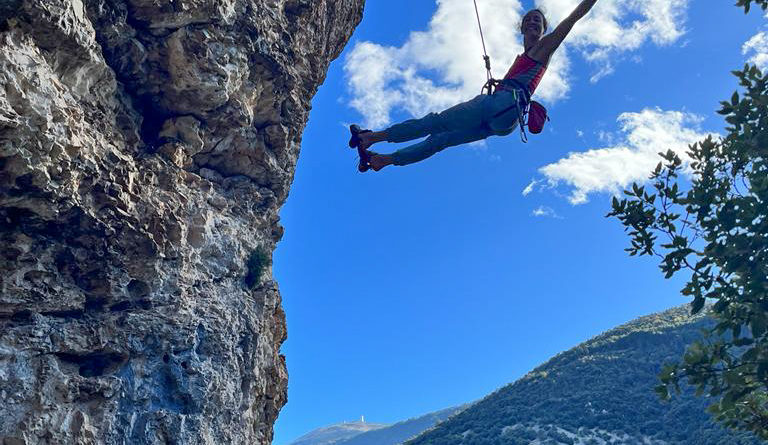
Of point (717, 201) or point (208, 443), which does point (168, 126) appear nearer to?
point (208, 443)

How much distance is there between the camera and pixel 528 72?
27.9 ft

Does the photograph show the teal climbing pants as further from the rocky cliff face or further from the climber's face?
the rocky cliff face

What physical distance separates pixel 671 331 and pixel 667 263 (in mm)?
53002

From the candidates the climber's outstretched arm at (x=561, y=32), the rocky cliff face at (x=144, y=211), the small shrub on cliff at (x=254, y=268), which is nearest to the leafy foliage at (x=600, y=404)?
the small shrub on cliff at (x=254, y=268)

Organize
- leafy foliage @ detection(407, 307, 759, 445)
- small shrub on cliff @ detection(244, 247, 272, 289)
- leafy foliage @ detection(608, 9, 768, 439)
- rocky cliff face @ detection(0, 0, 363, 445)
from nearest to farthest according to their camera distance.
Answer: leafy foliage @ detection(608, 9, 768, 439) < rocky cliff face @ detection(0, 0, 363, 445) < small shrub on cliff @ detection(244, 247, 272, 289) < leafy foliage @ detection(407, 307, 759, 445)

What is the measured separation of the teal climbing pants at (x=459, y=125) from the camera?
8438 mm

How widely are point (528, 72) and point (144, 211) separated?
7141 mm

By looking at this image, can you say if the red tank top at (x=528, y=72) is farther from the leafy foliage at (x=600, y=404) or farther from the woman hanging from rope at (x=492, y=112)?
the leafy foliage at (x=600, y=404)

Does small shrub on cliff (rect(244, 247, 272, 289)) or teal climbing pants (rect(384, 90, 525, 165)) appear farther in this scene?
small shrub on cliff (rect(244, 247, 272, 289))

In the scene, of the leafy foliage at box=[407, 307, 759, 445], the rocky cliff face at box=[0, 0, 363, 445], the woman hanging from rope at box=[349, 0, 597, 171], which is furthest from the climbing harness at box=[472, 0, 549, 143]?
the leafy foliage at box=[407, 307, 759, 445]

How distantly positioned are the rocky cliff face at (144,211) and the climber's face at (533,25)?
20.0 feet

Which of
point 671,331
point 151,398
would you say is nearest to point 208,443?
point 151,398

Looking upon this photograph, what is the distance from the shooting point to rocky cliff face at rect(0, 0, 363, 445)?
8.95 meters

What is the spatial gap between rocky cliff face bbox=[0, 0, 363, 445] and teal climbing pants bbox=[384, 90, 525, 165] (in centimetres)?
465
